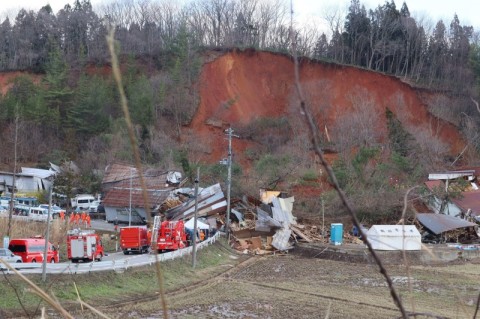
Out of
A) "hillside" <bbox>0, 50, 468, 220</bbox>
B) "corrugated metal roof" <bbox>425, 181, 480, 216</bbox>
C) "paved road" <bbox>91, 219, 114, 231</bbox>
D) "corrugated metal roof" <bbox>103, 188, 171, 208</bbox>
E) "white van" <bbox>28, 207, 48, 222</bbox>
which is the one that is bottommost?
"paved road" <bbox>91, 219, 114, 231</bbox>

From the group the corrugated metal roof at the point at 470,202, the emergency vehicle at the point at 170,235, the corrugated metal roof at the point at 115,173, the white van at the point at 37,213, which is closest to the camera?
the emergency vehicle at the point at 170,235

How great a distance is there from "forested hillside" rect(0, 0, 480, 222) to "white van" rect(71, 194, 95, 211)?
6.46 feet

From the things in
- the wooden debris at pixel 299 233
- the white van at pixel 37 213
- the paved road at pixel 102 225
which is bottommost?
the paved road at pixel 102 225

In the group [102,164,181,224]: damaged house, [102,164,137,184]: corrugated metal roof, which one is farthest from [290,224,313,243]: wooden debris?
[102,164,137,184]: corrugated metal roof

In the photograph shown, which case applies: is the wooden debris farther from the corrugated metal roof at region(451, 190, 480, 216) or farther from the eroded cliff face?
the eroded cliff face

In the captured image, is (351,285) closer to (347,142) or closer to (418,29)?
(347,142)

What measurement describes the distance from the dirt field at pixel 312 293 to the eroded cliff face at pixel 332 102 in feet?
70.2

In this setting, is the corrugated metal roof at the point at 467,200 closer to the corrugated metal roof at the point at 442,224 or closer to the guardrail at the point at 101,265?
the corrugated metal roof at the point at 442,224

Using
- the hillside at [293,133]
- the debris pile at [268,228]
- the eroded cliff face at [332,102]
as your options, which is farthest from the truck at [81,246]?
the eroded cliff face at [332,102]

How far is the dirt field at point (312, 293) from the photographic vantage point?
1627 centimetres

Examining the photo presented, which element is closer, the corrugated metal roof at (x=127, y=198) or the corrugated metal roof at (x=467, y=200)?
the corrugated metal roof at (x=467, y=200)

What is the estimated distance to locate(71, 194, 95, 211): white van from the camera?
1719 inches

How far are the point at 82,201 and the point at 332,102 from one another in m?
18.9

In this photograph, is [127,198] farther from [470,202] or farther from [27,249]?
[470,202]
